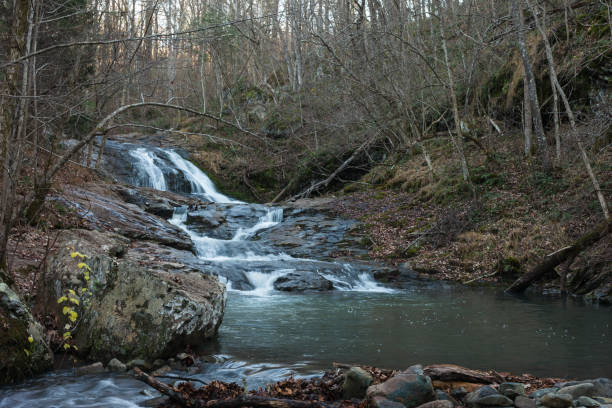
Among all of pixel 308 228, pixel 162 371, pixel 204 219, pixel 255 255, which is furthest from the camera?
pixel 204 219

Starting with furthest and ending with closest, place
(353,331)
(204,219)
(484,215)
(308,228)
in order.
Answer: (204,219), (308,228), (484,215), (353,331)

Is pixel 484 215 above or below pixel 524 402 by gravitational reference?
above

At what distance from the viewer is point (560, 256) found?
9.73 meters

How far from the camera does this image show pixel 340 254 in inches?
585

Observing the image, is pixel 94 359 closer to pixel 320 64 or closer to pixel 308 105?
pixel 308 105

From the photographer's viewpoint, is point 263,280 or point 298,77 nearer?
point 263,280

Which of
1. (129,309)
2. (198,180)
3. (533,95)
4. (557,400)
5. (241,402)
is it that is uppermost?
(533,95)

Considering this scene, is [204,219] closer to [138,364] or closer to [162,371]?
[138,364]

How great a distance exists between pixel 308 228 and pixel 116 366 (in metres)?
11.7

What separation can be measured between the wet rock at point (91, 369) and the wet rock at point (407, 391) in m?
3.06

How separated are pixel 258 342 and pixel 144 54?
15.0ft

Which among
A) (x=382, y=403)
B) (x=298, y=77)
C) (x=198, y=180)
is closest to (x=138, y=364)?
(x=382, y=403)

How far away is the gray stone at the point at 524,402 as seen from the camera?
375cm

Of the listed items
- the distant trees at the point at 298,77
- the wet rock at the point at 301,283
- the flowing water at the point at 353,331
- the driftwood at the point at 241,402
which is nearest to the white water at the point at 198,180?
the distant trees at the point at 298,77
